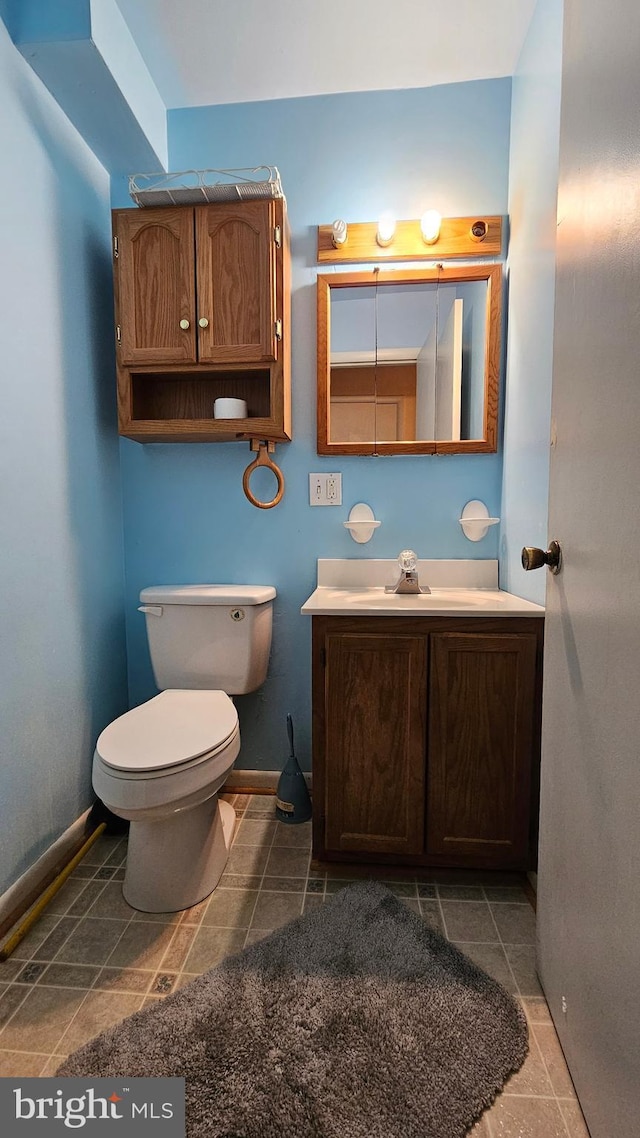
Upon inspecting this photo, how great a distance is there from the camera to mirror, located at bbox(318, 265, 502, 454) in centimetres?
171

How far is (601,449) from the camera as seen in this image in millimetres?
769

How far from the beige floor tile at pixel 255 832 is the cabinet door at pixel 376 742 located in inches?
13.1

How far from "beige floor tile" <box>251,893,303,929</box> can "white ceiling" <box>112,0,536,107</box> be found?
8.00ft

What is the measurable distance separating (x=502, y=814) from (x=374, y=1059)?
635 millimetres

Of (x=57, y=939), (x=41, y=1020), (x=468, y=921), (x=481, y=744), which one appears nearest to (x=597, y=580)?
(x=481, y=744)

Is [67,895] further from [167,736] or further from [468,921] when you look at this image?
[468,921]

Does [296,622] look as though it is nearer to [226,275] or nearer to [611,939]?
[226,275]

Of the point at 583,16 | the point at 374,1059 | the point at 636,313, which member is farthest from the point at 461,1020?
the point at 583,16

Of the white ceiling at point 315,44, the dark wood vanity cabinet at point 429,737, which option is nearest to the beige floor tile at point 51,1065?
the dark wood vanity cabinet at point 429,737

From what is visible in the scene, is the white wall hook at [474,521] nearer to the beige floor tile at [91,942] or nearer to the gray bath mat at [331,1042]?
the gray bath mat at [331,1042]

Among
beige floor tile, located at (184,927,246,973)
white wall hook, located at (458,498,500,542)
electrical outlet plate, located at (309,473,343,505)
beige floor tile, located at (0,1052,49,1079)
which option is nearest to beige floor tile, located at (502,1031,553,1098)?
beige floor tile, located at (184,927,246,973)

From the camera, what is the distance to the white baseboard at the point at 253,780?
1924 mm

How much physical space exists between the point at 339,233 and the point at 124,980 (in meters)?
2.13

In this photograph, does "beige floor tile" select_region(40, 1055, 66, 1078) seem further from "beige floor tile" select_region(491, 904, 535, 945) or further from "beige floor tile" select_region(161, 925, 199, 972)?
"beige floor tile" select_region(491, 904, 535, 945)
